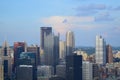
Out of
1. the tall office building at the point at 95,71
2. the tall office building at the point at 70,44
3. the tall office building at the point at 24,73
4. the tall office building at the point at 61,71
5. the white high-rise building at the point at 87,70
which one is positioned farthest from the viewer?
the tall office building at the point at 70,44

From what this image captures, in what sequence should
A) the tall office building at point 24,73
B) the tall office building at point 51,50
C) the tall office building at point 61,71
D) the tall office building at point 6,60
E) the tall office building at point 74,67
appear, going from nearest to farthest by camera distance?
the tall office building at point 6,60, the tall office building at point 24,73, the tall office building at point 74,67, the tall office building at point 61,71, the tall office building at point 51,50

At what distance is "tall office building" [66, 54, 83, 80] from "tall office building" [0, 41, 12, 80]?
2.77 metres

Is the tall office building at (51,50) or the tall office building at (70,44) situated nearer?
the tall office building at (70,44)

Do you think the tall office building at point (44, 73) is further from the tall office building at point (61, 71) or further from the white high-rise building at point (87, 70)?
the white high-rise building at point (87, 70)

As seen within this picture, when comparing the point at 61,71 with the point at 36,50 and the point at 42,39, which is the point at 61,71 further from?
the point at 42,39

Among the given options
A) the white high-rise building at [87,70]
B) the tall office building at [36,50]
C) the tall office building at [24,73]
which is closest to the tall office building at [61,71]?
the white high-rise building at [87,70]

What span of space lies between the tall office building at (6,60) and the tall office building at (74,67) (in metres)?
2.77

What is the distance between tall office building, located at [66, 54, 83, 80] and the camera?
16.1 m

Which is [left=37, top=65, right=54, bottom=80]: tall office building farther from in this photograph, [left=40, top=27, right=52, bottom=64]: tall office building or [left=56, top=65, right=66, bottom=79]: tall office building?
[left=40, top=27, right=52, bottom=64]: tall office building

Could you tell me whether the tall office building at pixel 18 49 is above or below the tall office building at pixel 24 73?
above

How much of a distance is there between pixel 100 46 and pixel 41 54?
3.67m

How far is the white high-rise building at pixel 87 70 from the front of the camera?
1650 cm

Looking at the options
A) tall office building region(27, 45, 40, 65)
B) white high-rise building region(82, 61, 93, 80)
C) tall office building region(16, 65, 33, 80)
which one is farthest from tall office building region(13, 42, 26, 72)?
white high-rise building region(82, 61, 93, 80)

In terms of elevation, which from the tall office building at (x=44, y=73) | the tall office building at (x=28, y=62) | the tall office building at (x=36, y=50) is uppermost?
the tall office building at (x=36, y=50)
